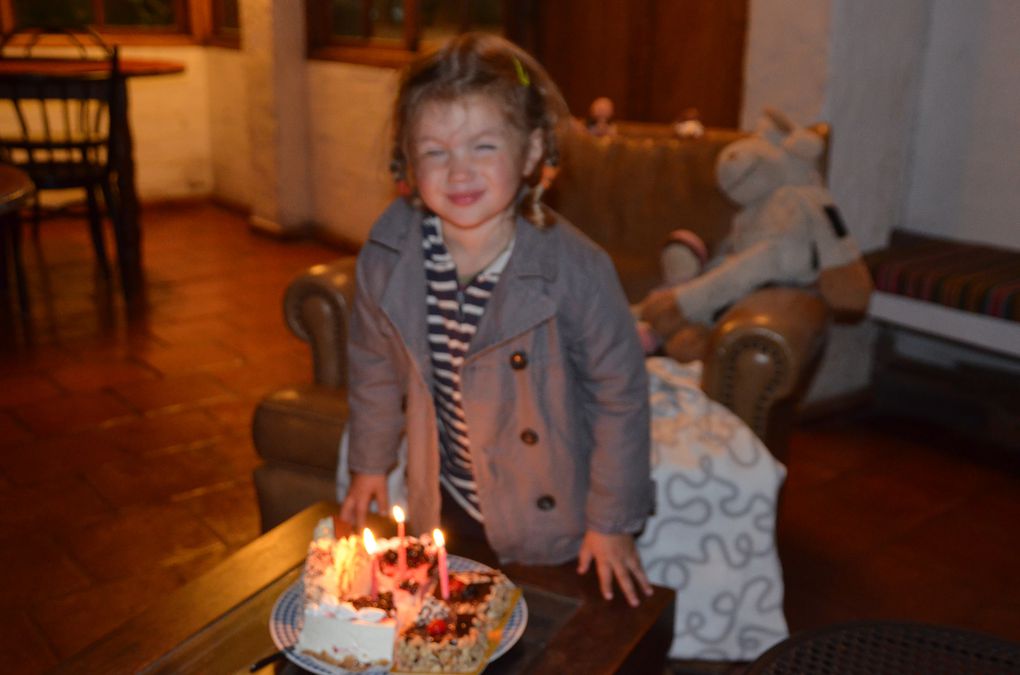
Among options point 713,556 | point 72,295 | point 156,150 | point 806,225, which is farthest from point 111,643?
point 156,150

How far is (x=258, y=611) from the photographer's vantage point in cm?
125

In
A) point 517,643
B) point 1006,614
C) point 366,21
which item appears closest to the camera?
point 517,643

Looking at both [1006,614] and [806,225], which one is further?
[806,225]

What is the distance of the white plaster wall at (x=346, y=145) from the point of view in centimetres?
460

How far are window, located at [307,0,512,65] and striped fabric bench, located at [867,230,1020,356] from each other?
199cm

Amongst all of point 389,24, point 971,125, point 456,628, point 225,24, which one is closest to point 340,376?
point 456,628

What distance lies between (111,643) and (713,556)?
0.99 m

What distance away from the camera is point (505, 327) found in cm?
133

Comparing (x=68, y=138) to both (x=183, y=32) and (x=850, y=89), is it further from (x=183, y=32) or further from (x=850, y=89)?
(x=850, y=89)

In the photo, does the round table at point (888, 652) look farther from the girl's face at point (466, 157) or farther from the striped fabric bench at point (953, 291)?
the striped fabric bench at point (953, 291)

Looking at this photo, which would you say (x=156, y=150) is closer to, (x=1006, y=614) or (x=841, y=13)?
(x=841, y=13)

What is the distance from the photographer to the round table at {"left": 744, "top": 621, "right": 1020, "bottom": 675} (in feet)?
3.29

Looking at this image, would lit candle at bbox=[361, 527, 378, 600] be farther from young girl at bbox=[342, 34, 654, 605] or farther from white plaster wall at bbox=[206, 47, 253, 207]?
white plaster wall at bbox=[206, 47, 253, 207]

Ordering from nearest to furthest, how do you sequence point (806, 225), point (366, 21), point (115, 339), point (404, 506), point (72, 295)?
point (404, 506) < point (806, 225) < point (115, 339) < point (72, 295) < point (366, 21)
